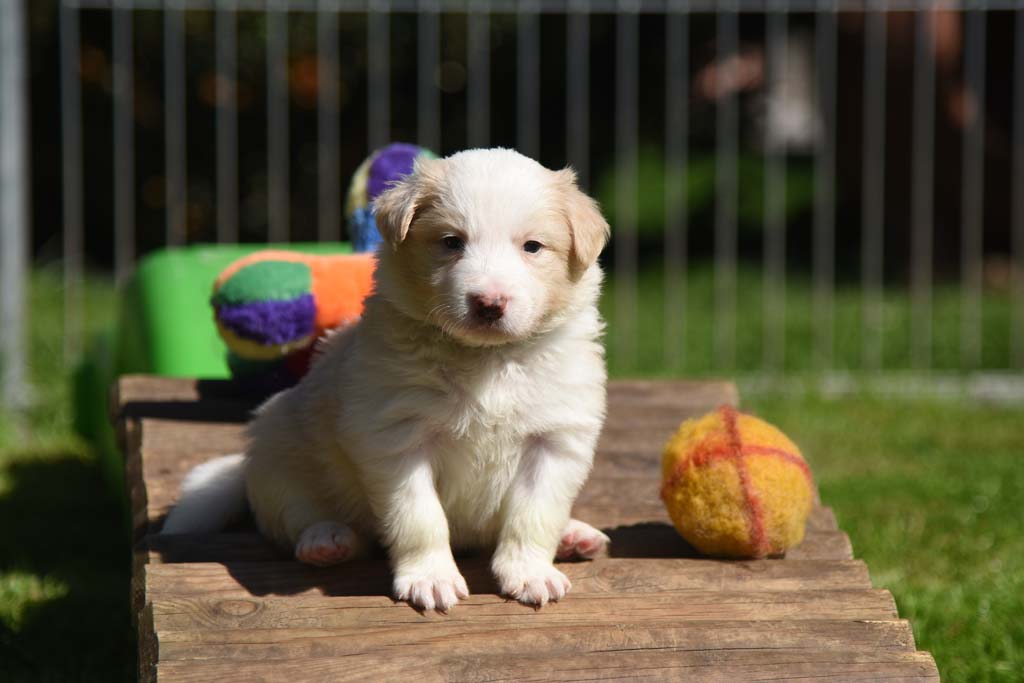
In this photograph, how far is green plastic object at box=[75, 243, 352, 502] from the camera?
485cm

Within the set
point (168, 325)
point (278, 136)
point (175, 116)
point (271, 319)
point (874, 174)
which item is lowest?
point (168, 325)

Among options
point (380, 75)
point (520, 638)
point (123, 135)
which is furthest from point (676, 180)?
point (520, 638)

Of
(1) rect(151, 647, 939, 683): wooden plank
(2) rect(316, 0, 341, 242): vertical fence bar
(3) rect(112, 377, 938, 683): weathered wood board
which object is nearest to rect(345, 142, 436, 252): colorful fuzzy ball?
(3) rect(112, 377, 938, 683): weathered wood board

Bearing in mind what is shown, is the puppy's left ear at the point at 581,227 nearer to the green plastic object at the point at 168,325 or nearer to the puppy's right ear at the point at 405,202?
the puppy's right ear at the point at 405,202

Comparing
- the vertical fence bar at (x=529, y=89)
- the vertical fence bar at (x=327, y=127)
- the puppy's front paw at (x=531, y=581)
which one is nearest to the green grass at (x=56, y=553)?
the puppy's front paw at (x=531, y=581)

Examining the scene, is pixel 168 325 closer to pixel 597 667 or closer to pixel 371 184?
pixel 371 184

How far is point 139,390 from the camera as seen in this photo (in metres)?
4.19

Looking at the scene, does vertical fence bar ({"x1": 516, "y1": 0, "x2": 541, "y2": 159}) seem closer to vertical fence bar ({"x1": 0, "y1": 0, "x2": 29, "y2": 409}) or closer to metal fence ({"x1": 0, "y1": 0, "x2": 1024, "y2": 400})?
metal fence ({"x1": 0, "y1": 0, "x2": 1024, "y2": 400})

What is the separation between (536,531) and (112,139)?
10033mm

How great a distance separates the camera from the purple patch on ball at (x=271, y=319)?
365 centimetres

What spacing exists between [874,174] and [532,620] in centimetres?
729

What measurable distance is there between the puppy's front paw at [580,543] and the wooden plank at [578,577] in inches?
1.4

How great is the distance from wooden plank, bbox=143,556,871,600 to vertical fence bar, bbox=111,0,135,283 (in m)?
5.78

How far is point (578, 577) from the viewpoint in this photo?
3020 mm
